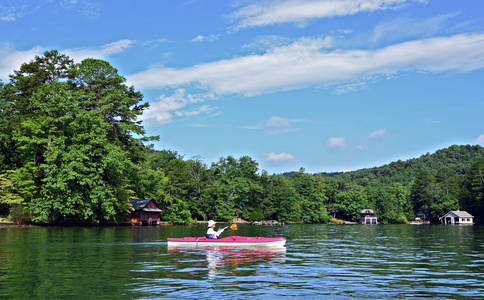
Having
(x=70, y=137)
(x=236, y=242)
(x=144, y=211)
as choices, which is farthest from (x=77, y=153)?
(x=236, y=242)

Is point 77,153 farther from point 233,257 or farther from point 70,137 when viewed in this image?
point 233,257

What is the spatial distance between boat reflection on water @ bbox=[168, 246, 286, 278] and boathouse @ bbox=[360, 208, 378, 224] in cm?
14728

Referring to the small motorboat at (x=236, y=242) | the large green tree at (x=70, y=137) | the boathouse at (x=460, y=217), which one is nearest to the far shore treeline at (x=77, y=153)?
the large green tree at (x=70, y=137)

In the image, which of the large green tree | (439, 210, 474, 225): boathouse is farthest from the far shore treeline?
(439, 210, 474, 225): boathouse

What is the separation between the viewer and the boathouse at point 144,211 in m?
87.7

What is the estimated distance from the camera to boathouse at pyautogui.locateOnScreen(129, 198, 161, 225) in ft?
288

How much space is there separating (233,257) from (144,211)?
66.1 metres

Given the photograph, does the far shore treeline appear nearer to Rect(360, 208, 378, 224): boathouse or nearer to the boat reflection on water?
the boat reflection on water

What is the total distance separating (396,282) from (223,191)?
342 feet

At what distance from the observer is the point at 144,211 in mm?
89625

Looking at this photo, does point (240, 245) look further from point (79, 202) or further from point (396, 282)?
point (79, 202)

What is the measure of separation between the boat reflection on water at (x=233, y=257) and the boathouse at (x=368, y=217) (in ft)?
483

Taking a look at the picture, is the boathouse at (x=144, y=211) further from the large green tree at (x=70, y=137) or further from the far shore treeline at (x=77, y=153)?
the large green tree at (x=70, y=137)

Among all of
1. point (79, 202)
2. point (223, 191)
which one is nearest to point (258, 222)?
point (223, 191)
